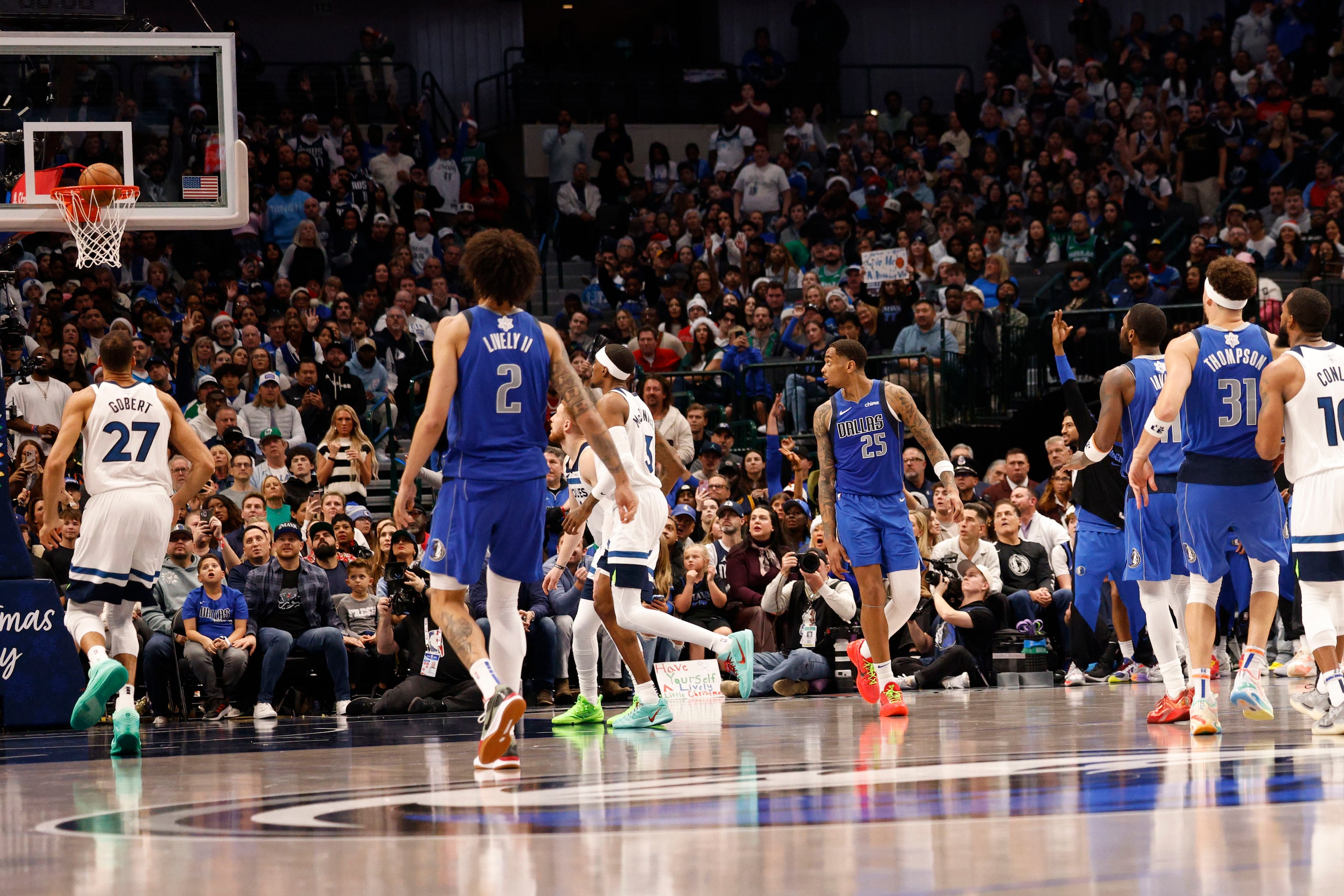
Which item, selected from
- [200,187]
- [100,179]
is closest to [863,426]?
[200,187]

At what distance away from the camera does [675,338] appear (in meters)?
19.2

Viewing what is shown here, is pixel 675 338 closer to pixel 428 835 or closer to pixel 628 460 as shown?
pixel 628 460

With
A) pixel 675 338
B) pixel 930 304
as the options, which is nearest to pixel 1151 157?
pixel 930 304

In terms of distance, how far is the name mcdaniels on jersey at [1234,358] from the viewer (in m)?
8.16

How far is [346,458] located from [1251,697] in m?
10.4

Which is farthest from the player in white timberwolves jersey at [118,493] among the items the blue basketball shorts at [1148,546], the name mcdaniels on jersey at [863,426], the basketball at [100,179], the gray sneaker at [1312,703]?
the gray sneaker at [1312,703]

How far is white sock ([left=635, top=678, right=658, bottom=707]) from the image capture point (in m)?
9.63

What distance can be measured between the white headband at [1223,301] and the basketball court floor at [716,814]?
6.99ft

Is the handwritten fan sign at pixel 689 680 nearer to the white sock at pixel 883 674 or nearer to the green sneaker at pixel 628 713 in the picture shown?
the white sock at pixel 883 674

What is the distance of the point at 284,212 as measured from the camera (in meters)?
21.1

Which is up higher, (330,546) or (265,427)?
(265,427)

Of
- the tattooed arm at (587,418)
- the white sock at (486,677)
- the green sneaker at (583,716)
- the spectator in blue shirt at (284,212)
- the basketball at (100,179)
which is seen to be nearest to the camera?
the white sock at (486,677)

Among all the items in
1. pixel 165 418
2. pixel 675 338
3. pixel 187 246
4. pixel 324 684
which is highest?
pixel 187 246

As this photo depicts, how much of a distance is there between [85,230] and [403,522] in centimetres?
610
